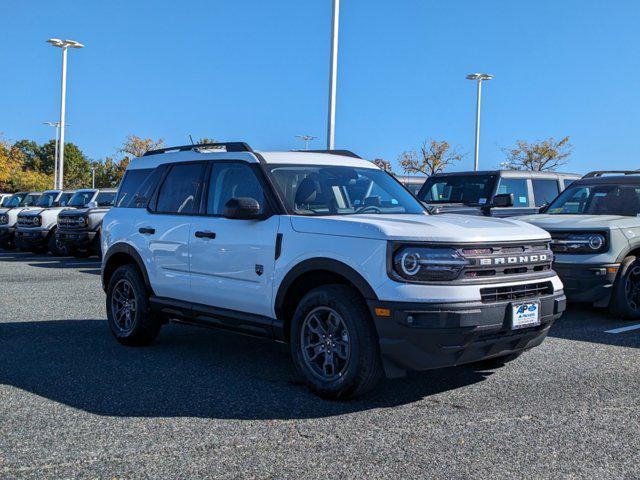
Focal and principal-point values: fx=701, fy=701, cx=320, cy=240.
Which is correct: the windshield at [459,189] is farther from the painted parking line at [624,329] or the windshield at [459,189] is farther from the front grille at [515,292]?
the front grille at [515,292]

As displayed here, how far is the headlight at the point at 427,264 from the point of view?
4551mm

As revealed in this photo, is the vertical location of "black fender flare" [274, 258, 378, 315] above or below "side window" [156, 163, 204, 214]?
below

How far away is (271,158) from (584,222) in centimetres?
434

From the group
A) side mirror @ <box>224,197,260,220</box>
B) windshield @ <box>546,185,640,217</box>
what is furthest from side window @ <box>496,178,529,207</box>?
side mirror @ <box>224,197,260,220</box>

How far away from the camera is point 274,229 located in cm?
539

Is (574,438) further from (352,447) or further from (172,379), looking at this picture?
(172,379)

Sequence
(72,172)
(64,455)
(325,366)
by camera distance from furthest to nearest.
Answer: (72,172) → (325,366) → (64,455)

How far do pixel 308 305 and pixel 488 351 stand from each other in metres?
1.29

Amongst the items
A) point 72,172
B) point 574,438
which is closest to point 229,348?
point 574,438

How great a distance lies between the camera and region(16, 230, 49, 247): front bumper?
19297mm

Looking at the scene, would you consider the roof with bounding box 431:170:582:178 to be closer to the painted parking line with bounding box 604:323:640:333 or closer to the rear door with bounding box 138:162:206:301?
the painted parking line with bounding box 604:323:640:333

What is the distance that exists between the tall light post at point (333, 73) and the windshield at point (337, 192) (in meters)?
11.3

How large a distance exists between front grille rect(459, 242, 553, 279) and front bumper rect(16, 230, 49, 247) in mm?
16792

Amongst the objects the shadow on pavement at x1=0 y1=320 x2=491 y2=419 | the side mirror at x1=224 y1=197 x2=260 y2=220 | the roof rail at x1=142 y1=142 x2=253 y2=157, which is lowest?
the shadow on pavement at x1=0 y1=320 x2=491 y2=419
